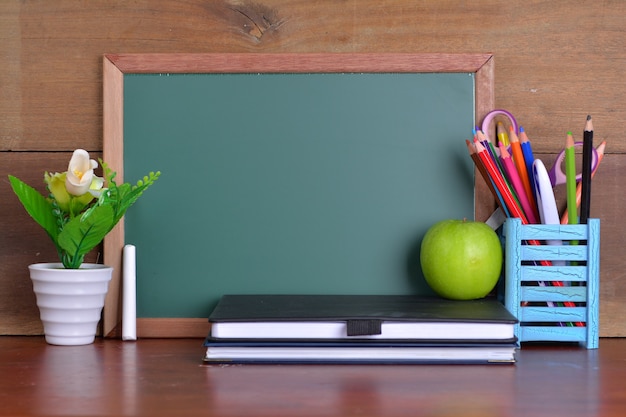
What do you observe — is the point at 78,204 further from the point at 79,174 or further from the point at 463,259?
the point at 463,259

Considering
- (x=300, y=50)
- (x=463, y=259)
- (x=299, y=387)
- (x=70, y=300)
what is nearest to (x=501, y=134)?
(x=463, y=259)

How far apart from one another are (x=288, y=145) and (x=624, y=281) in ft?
1.58

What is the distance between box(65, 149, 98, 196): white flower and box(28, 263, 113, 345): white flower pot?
0.10 meters

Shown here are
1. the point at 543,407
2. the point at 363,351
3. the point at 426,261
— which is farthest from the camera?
the point at 426,261

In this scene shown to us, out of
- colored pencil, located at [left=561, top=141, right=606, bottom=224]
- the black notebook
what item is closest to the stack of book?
the black notebook

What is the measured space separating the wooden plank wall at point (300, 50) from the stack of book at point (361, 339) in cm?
29

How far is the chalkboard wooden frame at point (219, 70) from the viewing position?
3.24ft

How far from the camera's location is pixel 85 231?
888 millimetres

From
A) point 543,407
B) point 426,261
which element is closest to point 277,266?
point 426,261

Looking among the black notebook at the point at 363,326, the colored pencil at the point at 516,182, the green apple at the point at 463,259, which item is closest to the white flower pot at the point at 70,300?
the black notebook at the point at 363,326

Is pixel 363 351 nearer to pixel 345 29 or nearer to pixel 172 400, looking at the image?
pixel 172 400

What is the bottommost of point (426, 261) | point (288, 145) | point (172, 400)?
point (172, 400)

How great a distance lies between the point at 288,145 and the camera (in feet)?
3.28

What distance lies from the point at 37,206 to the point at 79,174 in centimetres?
7
